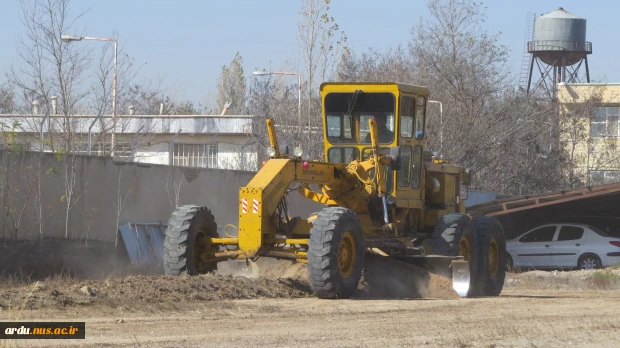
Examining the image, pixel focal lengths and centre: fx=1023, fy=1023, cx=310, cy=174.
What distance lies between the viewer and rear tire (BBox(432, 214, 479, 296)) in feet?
53.7

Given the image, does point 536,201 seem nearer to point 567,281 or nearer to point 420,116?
point 567,281

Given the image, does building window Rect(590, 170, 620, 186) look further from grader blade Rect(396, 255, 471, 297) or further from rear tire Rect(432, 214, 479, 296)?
grader blade Rect(396, 255, 471, 297)

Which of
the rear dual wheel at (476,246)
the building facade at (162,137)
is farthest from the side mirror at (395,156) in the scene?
the building facade at (162,137)

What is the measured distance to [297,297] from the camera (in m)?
14.4

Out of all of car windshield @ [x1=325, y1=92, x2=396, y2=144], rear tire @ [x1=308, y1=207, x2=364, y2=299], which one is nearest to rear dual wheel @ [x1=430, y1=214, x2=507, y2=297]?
car windshield @ [x1=325, y1=92, x2=396, y2=144]

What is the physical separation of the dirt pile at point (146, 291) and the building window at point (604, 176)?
35.4 metres

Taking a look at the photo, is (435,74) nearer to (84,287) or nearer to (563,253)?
(563,253)

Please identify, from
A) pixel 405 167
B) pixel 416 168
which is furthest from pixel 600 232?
pixel 405 167

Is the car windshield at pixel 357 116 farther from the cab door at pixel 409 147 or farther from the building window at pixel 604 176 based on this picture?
the building window at pixel 604 176

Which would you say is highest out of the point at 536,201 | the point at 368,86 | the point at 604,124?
the point at 368,86

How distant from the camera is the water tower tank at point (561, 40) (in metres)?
58.8

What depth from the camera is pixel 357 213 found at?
53.8 ft

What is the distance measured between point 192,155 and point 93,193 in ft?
46.4

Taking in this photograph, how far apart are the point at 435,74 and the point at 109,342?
32.0 meters
